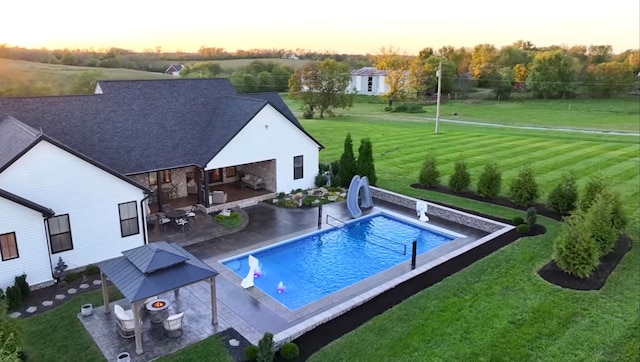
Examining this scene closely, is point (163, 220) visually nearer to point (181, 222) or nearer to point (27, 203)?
point (181, 222)

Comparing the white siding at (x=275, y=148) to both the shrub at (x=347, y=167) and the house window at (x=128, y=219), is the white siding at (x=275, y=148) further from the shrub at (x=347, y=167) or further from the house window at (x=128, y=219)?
the house window at (x=128, y=219)

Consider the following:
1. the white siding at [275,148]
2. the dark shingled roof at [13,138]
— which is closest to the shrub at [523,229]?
the white siding at [275,148]

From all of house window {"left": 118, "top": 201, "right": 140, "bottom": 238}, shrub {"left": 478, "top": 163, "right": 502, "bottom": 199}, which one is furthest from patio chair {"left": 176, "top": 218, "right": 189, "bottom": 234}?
shrub {"left": 478, "top": 163, "right": 502, "bottom": 199}

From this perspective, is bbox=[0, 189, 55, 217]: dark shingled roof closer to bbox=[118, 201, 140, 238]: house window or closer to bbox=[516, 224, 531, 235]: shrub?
bbox=[118, 201, 140, 238]: house window

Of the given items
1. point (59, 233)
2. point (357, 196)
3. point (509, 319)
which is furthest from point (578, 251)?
point (59, 233)

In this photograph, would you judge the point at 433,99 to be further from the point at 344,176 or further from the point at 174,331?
the point at 174,331
